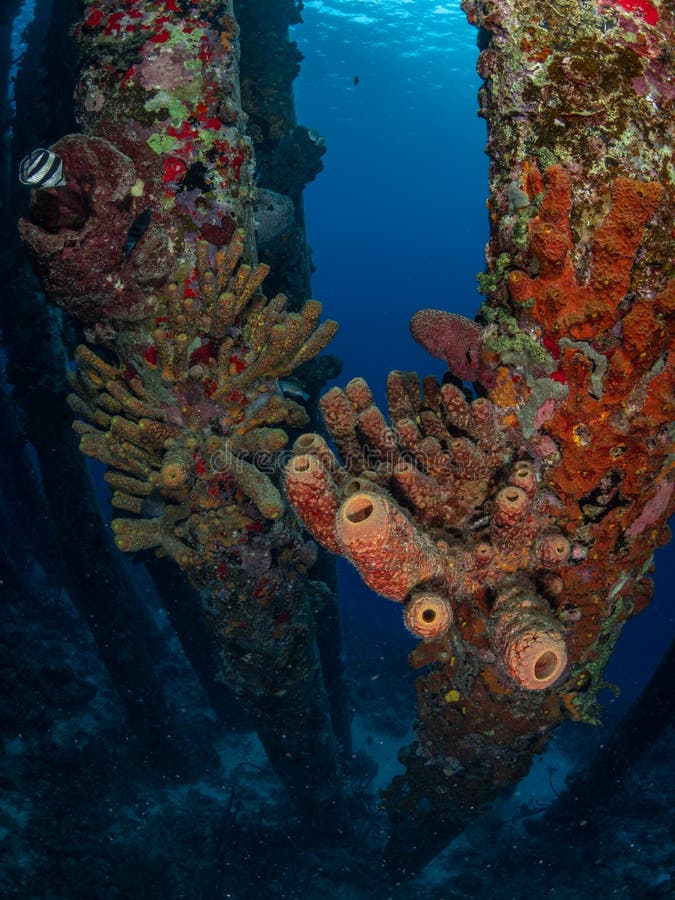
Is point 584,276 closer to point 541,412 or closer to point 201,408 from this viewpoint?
point 541,412

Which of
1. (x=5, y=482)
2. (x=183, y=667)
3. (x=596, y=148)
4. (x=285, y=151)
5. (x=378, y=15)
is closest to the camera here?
(x=596, y=148)

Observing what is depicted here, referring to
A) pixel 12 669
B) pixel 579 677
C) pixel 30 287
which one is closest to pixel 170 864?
pixel 12 669

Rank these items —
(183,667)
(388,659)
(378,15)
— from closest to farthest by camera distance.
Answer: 1. (183,667)
2. (388,659)
3. (378,15)

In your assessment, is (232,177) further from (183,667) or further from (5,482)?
(183,667)

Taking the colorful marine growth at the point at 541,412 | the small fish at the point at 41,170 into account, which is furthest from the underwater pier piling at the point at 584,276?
the small fish at the point at 41,170

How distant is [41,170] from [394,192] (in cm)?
11175

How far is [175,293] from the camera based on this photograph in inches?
118

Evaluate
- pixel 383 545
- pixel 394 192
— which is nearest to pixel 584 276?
pixel 383 545

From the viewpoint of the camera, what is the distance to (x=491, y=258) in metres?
Result: 2.26

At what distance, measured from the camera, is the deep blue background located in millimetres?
25859

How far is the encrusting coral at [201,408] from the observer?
3.09m

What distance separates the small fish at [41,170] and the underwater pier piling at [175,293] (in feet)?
0.16

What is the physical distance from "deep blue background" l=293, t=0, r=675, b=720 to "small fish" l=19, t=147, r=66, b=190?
1464 centimetres

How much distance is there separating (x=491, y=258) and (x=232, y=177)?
1.74 metres
